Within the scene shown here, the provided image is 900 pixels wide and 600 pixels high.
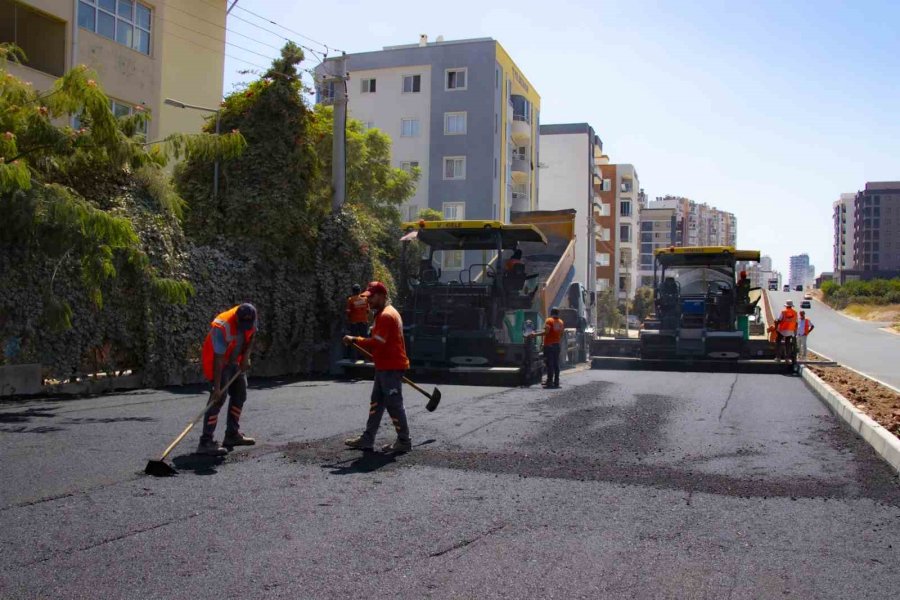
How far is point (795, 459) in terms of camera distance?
25.6ft

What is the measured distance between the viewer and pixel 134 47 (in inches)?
902

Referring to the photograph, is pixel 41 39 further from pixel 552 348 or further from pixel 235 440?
pixel 235 440

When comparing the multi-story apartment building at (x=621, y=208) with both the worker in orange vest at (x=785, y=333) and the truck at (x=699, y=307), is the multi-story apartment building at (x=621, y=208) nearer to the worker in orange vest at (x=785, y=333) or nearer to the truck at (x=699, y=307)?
the truck at (x=699, y=307)

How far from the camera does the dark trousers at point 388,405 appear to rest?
7859mm

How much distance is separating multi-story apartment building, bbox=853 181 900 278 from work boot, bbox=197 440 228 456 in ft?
491

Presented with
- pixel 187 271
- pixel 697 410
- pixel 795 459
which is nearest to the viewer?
pixel 795 459

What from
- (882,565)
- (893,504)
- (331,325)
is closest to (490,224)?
(331,325)

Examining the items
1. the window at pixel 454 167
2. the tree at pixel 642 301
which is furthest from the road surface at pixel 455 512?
the tree at pixel 642 301

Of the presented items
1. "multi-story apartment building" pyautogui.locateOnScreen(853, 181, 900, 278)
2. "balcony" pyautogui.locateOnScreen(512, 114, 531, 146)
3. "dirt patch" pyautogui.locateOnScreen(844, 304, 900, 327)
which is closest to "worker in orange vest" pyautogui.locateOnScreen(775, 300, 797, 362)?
"balcony" pyautogui.locateOnScreen(512, 114, 531, 146)

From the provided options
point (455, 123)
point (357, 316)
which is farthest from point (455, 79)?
point (357, 316)

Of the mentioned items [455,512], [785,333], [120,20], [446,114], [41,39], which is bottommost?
[455,512]

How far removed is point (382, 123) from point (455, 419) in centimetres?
3578

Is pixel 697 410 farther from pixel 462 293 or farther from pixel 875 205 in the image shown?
pixel 875 205

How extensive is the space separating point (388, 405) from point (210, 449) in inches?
63.9
